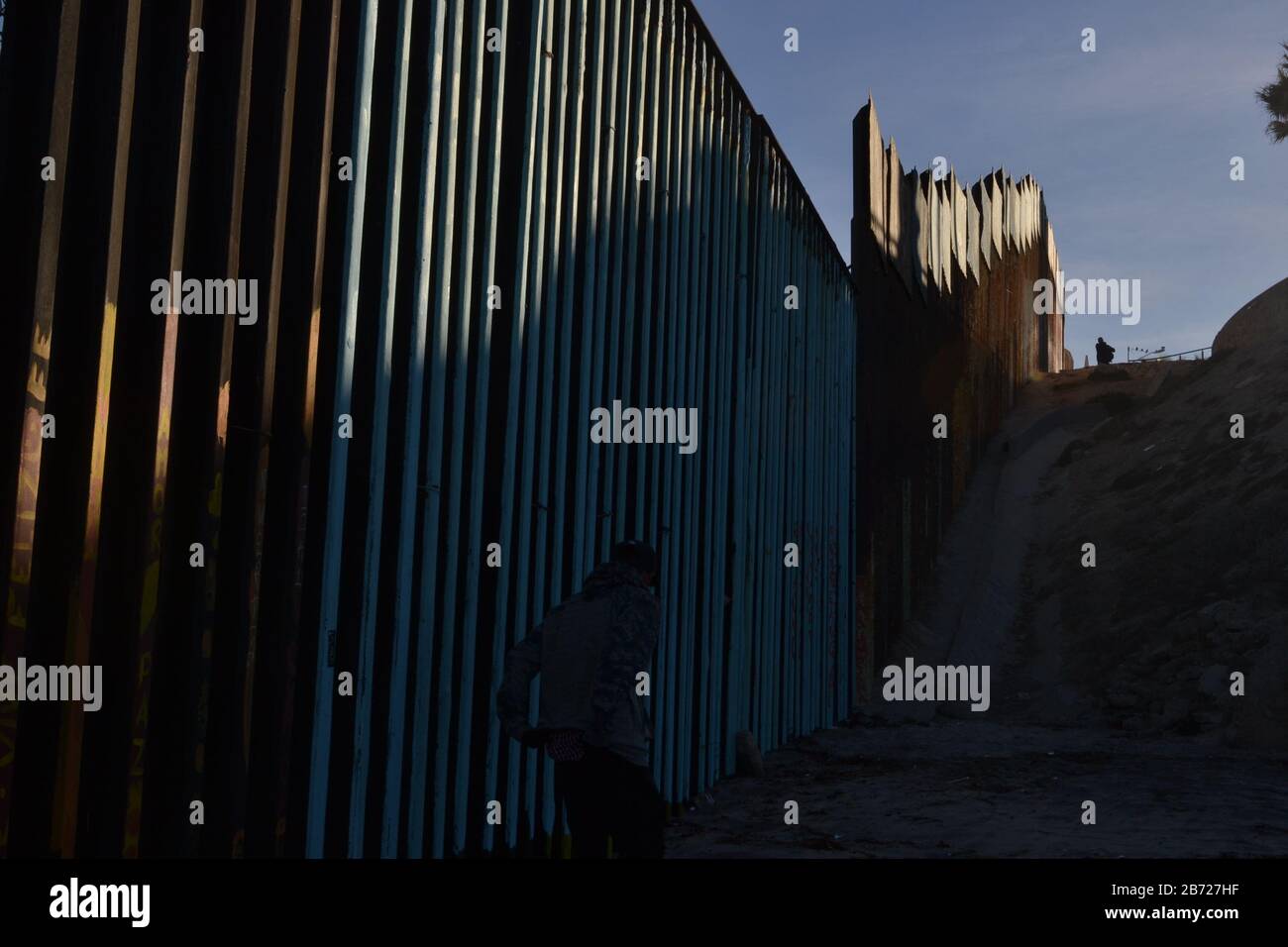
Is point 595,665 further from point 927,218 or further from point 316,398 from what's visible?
point 927,218

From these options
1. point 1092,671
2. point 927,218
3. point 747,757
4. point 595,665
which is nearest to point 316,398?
point 595,665

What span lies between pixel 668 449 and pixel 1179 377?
22088 millimetres

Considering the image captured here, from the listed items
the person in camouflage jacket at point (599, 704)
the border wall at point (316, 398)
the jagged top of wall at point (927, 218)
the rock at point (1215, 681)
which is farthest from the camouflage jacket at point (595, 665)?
the jagged top of wall at point (927, 218)

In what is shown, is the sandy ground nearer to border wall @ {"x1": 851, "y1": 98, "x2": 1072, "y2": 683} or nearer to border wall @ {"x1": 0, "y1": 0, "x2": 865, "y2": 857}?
border wall @ {"x1": 851, "y1": 98, "x2": 1072, "y2": 683}

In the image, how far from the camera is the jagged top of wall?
1681 centimetres

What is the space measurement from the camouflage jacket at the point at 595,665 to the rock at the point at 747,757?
560cm

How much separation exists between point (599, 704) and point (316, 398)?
1.63m

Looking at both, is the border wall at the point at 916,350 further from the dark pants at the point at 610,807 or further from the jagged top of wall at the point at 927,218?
the dark pants at the point at 610,807

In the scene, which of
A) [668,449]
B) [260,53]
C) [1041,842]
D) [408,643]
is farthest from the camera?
[668,449]

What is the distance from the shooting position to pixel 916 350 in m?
19.6
